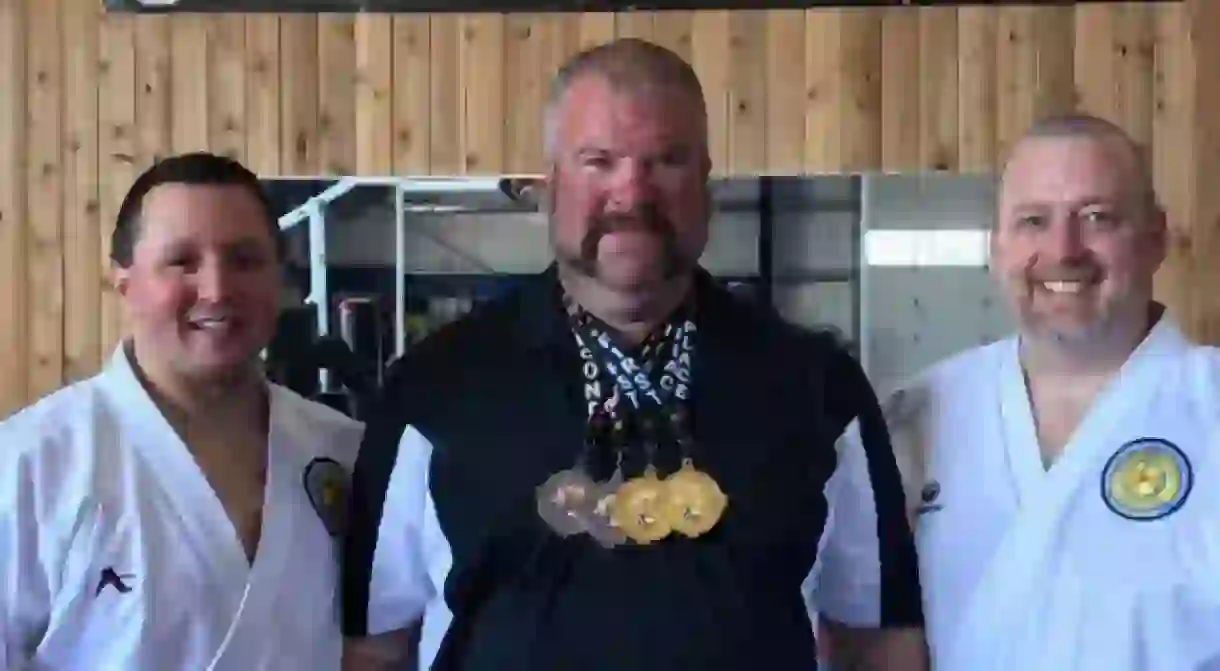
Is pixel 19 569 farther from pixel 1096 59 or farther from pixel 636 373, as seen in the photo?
pixel 1096 59

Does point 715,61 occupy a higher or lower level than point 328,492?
higher

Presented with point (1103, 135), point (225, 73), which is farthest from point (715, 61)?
point (1103, 135)

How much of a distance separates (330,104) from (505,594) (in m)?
2.24

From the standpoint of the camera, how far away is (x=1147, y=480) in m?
1.34

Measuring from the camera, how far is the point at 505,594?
4.23ft

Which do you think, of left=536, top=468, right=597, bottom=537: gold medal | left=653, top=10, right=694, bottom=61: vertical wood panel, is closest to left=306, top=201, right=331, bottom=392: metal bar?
left=653, top=10, right=694, bottom=61: vertical wood panel

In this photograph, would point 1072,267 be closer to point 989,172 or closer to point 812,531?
point 812,531

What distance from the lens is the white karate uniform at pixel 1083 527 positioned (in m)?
1.29

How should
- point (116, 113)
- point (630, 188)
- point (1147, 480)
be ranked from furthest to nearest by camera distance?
point (116, 113) < point (1147, 480) < point (630, 188)

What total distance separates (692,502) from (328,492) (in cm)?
46

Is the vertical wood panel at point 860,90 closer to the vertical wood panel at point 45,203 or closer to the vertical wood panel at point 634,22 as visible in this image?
the vertical wood panel at point 634,22

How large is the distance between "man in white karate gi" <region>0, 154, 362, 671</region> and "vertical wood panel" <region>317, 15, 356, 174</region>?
6.18ft

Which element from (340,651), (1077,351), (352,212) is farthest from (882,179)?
(340,651)

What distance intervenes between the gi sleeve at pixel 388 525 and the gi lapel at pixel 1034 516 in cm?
59
